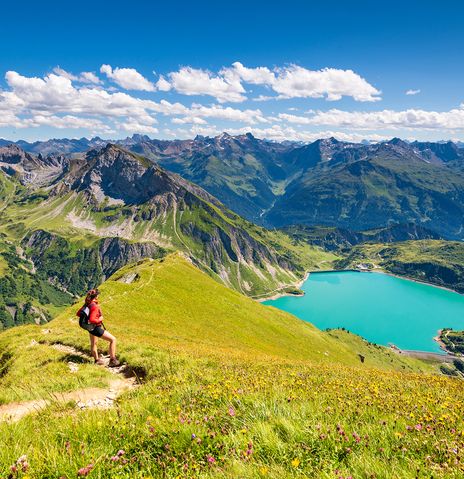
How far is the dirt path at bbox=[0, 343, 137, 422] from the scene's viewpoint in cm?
1095

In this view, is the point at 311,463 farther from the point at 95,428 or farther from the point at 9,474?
the point at 9,474

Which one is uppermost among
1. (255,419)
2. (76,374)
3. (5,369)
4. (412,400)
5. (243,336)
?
(255,419)

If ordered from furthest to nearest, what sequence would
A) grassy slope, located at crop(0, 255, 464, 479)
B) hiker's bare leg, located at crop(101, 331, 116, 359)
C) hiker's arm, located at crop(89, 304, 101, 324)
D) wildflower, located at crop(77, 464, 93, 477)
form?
hiker's bare leg, located at crop(101, 331, 116, 359) → hiker's arm, located at crop(89, 304, 101, 324) → grassy slope, located at crop(0, 255, 464, 479) → wildflower, located at crop(77, 464, 93, 477)

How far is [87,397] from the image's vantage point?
13.4 metres

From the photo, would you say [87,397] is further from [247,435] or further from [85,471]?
[85,471]

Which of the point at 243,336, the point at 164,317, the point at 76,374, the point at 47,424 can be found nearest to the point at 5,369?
the point at 76,374

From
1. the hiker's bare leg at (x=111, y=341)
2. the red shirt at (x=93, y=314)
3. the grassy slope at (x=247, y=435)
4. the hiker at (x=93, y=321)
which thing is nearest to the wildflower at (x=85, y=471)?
the grassy slope at (x=247, y=435)

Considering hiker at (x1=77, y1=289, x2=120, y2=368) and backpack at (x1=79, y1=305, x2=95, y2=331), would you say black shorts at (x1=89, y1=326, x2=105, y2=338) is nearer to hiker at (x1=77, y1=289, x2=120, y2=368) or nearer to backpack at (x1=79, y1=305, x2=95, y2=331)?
hiker at (x1=77, y1=289, x2=120, y2=368)

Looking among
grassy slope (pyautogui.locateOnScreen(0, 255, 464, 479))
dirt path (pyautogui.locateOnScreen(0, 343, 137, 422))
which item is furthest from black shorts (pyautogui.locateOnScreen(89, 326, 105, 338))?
grassy slope (pyautogui.locateOnScreen(0, 255, 464, 479))

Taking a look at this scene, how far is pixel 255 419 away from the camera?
729 centimetres

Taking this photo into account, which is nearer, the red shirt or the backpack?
the backpack

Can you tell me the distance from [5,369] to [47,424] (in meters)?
15.9

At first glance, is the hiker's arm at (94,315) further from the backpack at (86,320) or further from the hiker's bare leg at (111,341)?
the hiker's bare leg at (111,341)

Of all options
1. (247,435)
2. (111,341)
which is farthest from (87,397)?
(247,435)
